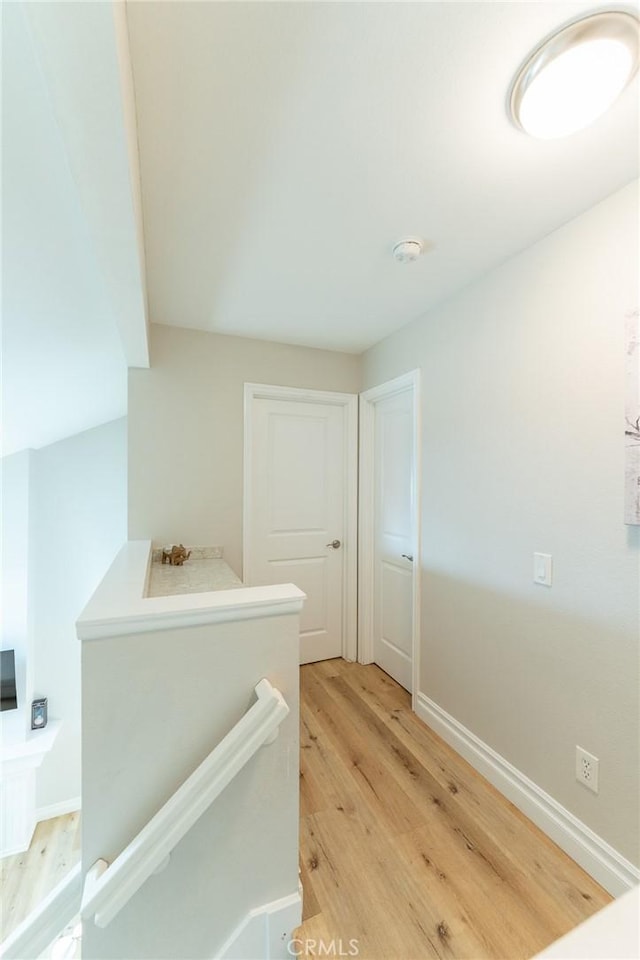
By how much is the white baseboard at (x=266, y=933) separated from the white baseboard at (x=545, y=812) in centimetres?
100

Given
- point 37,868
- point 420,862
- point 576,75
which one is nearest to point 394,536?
point 420,862

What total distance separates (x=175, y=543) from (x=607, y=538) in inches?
88.0

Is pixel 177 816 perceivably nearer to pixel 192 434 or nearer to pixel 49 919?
pixel 49 919

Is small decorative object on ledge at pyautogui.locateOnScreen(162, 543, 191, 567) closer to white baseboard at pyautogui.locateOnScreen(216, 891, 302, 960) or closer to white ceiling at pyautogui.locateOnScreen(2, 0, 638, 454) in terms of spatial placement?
white ceiling at pyautogui.locateOnScreen(2, 0, 638, 454)

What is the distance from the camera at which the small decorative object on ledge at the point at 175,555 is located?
7.25 ft

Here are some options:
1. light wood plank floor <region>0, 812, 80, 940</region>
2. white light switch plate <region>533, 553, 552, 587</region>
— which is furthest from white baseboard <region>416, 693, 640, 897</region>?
light wood plank floor <region>0, 812, 80, 940</region>

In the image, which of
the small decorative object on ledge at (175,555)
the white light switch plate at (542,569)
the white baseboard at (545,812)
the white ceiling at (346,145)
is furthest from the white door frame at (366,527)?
the white light switch plate at (542,569)

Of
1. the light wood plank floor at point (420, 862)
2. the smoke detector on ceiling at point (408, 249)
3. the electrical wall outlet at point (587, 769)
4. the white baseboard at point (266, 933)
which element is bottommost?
the light wood plank floor at point (420, 862)

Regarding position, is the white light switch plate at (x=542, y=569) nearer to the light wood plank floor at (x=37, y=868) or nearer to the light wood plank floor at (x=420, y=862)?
the light wood plank floor at (x=420, y=862)

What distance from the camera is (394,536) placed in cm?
266

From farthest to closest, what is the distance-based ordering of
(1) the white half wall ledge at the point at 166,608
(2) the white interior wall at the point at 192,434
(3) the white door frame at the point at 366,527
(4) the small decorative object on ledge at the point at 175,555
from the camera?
(3) the white door frame at the point at 366,527, (2) the white interior wall at the point at 192,434, (4) the small decorative object on ledge at the point at 175,555, (1) the white half wall ledge at the point at 166,608

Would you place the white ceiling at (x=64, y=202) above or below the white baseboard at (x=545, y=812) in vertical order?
above

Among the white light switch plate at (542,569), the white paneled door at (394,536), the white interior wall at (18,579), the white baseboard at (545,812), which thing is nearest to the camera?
the white baseboard at (545,812)

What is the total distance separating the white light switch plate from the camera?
1.48m
